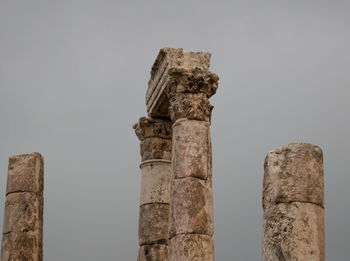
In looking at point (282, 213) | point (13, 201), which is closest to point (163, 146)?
point (13, 201)

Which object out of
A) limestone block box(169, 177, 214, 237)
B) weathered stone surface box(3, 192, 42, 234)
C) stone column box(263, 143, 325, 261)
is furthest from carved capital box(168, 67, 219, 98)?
stone column box(263, 143, 325, 261)

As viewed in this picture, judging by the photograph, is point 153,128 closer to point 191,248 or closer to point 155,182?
point 155,182

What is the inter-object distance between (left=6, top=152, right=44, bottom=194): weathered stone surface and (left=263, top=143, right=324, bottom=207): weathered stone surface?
27.2ft

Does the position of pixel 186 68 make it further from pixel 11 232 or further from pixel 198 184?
pixel 11 232

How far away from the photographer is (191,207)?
59.6 feet

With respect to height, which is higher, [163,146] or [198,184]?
[163,146]

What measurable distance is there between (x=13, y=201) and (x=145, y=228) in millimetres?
4891

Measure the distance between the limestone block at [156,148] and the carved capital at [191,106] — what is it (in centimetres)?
326

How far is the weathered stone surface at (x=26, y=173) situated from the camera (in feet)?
59.5

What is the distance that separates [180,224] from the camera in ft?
59.5

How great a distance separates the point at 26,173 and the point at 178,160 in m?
3.88

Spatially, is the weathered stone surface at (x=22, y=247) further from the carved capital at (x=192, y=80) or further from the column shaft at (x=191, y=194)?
the carved capital at (x=192, y=80)

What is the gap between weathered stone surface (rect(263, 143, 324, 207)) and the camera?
1119cm

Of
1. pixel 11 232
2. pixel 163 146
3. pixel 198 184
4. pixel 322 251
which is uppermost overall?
pixel 163 146
